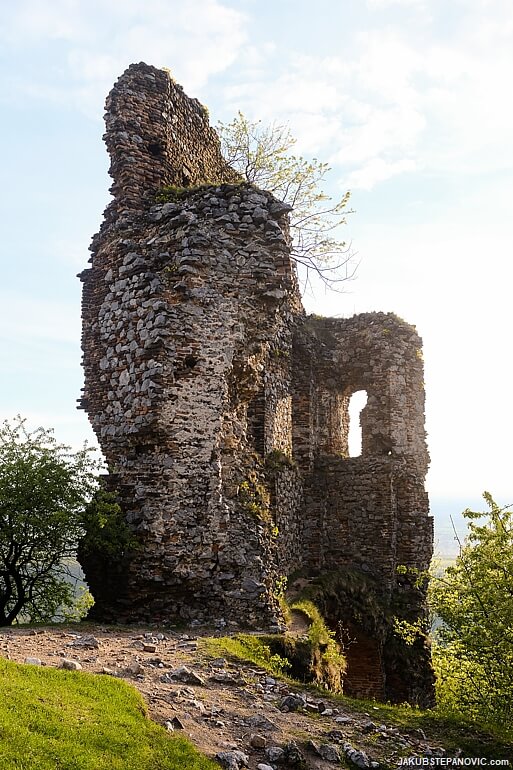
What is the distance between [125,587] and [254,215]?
699 centimetres

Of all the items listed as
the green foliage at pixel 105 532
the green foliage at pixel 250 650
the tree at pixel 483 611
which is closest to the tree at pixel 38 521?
the green foliage at pixel 105 532

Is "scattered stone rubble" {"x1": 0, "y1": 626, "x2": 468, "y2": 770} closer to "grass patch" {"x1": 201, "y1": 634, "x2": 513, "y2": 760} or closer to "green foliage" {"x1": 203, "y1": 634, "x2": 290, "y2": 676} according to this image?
"grass patch" {"x1": 201, "y1": 634, "x2": 513, "y2": 760}

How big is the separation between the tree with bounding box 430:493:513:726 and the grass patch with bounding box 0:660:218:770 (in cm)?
449

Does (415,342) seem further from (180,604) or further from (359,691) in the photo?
(180,604)

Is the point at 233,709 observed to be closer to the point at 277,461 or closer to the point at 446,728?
the point at 446,728

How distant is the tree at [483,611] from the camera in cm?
879

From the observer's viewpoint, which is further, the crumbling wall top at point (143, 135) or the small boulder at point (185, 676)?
the crumbling wall top at point (143, 135)

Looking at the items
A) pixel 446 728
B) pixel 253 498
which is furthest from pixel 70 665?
pixel 253 498

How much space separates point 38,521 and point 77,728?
5.21 meters

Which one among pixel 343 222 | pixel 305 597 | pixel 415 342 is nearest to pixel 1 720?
pixel 305 597

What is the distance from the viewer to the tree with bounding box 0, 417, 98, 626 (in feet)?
34.9

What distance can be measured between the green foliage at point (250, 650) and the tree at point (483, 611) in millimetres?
2460

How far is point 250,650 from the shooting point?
9.84 meters

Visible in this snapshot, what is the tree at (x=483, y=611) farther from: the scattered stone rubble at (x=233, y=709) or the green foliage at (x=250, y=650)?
the green foliage at (x=250, y=650)
